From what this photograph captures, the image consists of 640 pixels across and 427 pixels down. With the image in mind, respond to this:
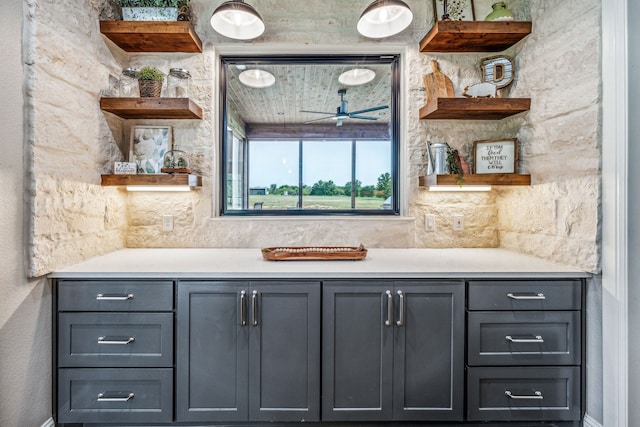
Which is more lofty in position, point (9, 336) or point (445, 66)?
point (445, 66)

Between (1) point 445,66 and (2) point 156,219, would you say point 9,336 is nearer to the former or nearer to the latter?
(2) point 156,219

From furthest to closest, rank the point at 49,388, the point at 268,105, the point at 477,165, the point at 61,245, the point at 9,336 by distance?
the point at 268,105
the point at 477,165
the point at 61,245
the point at 49,388
the point at 9,336

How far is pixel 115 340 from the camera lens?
1.60m

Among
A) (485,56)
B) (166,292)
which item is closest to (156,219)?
(166,292)

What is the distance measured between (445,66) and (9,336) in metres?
2.96

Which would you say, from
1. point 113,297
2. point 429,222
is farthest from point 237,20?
point 429,222

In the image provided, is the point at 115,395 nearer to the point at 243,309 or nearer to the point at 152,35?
the point at 243,309

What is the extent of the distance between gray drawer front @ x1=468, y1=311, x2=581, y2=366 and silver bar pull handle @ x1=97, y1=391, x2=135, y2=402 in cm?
172

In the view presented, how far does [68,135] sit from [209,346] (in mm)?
1359

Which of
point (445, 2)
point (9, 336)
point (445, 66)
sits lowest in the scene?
point (9, 336)

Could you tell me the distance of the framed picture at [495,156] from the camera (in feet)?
7.18

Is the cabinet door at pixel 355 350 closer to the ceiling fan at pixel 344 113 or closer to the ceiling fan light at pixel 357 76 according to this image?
the ceiling fan at pixel 344 113

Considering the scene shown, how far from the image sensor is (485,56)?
236cm

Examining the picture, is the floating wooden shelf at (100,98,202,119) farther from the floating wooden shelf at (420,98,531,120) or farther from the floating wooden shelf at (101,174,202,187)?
the floating wooden shelf at (420,98,531,120)
